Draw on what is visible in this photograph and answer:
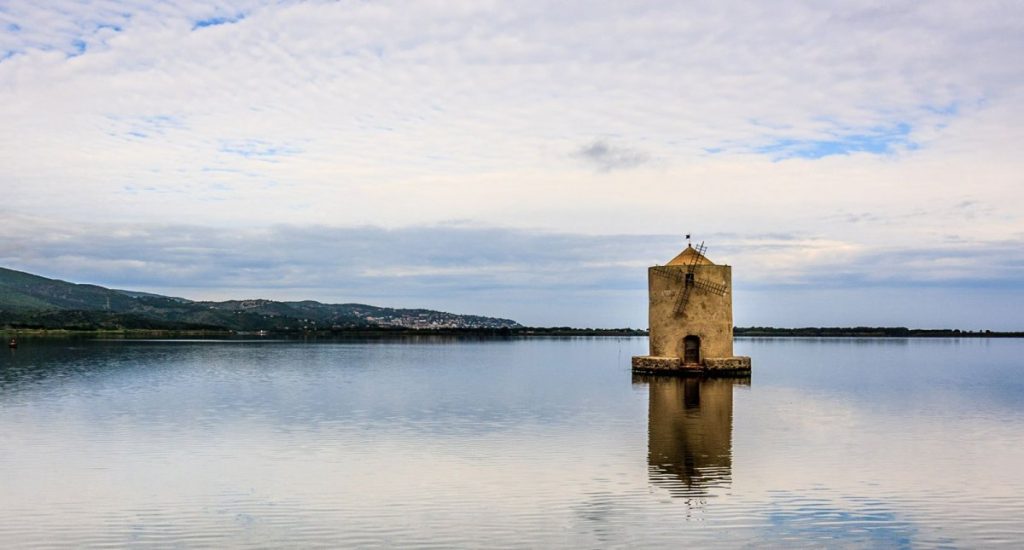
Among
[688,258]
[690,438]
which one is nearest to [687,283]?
[688,258]

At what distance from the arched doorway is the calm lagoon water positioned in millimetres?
8366

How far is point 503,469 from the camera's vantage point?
16.3 m

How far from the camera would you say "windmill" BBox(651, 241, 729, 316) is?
134 ft

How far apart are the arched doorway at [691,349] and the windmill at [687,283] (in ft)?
4.85

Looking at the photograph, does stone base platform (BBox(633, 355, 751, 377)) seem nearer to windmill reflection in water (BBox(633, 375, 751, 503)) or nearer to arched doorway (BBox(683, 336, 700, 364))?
arched doorway (BBox(683, 336, 700, 364))

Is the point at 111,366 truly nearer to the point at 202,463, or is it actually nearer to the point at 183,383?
the point at 183,383

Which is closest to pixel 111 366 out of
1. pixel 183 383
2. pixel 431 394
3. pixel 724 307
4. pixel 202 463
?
pixel 183 383

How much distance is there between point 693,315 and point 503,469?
26.0m

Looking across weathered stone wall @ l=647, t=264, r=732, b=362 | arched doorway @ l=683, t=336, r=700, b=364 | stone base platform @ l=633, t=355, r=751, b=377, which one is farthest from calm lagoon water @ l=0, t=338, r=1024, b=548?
arched doorway @ l=683, t=336, r=700, b=364

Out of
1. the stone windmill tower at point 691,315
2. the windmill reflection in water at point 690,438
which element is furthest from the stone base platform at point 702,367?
the windmill reflection in water at point 690,438

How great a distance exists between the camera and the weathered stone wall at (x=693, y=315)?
40.9m

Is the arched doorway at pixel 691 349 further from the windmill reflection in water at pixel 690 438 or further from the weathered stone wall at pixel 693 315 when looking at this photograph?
the windmill reflection in water at pixel 690 438

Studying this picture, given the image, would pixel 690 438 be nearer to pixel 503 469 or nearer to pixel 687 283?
pixel 503 469

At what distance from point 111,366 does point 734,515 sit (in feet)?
147
